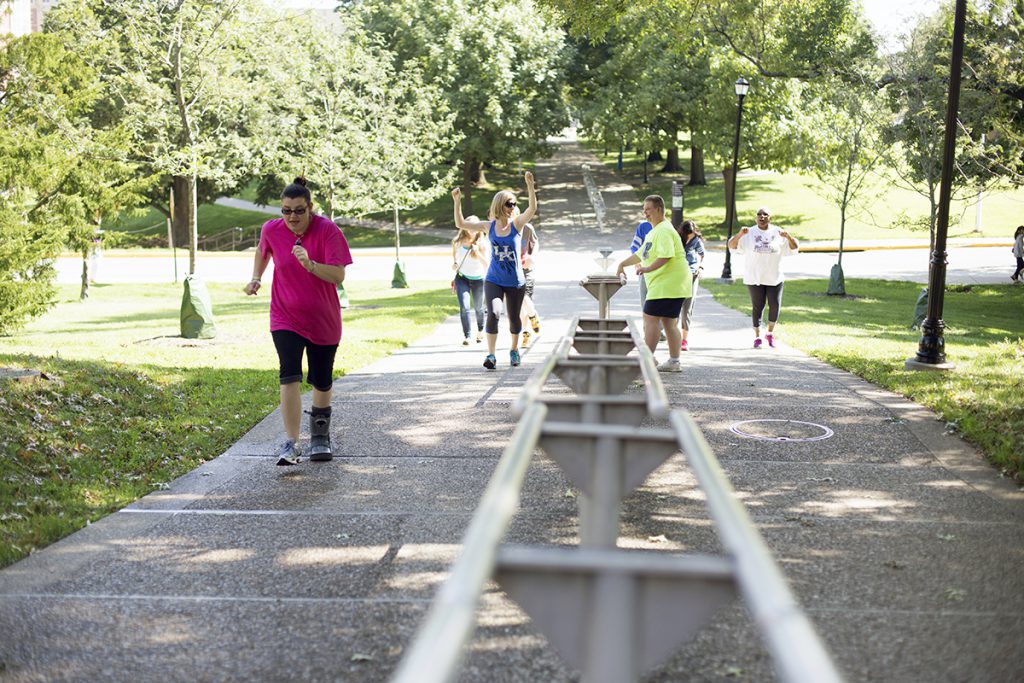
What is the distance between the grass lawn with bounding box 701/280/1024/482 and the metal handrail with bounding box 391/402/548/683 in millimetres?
5435

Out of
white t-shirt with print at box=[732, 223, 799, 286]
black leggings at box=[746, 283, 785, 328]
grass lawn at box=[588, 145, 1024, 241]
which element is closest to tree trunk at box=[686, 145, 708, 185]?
grass lawn at box=[588, 145, 1024, 241]

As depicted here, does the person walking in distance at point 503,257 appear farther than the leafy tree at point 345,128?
No

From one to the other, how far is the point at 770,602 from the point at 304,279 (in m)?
5.47

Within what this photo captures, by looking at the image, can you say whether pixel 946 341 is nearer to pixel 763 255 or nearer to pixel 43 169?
pixel 763 255

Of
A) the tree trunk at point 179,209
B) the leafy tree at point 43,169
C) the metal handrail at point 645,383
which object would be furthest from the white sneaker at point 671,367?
the tree trunk at point 179,209

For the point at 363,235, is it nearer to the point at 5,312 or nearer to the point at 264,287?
the point at 264,287

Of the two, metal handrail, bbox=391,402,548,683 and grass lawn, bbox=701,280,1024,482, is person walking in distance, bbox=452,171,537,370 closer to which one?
grass lawn, bbox=701,280,1024,482

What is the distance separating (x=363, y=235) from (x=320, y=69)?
22260mm

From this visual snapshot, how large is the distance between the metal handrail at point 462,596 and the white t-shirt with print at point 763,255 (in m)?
10.8

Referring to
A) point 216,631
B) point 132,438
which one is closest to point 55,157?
point 132,438

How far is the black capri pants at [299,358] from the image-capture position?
7.07 m

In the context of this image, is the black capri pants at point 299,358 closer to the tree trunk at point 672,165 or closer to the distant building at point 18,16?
the distant building at point 18,16

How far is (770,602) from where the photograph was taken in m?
2.01

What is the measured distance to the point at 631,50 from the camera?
4638 centimetres
